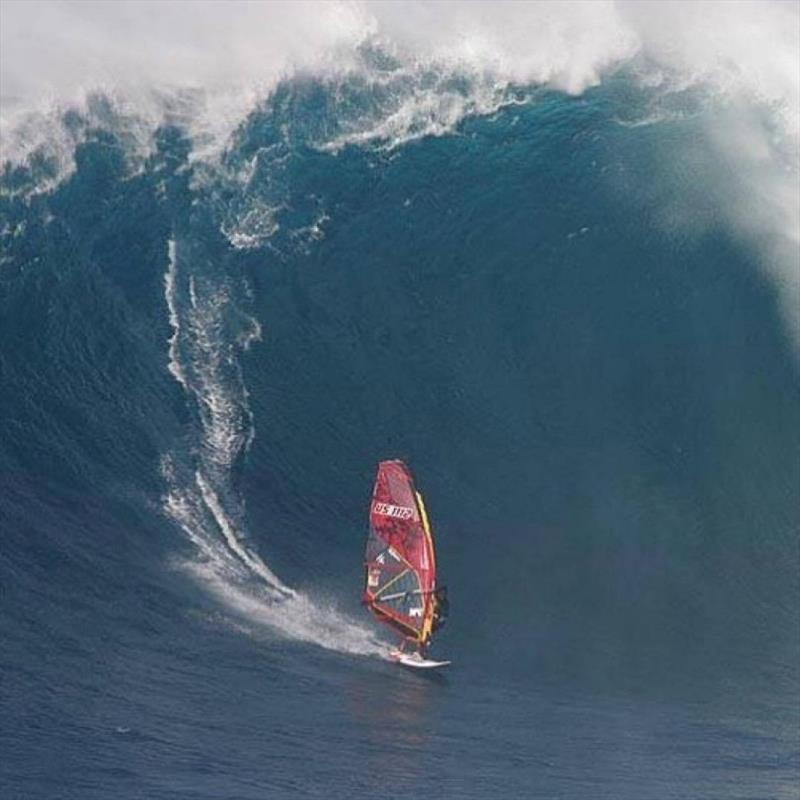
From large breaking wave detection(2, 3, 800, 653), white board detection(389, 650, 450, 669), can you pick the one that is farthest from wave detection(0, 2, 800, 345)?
white board detection(389, 650, 450, 669)

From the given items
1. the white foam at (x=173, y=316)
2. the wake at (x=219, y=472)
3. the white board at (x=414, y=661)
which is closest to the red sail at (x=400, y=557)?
the white board at (x=414, y=661)

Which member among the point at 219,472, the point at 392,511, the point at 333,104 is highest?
the point at 333,104

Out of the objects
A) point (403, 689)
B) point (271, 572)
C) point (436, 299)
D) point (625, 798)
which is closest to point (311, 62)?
point (436, 299)

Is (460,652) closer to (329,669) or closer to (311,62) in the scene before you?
(329,669)

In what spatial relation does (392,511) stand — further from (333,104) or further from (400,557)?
(333,104)

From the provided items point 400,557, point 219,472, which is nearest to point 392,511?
point 400,557

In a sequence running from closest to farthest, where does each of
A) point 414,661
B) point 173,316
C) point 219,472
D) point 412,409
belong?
1. point 414,661
2. point 219,472
3. point 412,409
4. point 173,316

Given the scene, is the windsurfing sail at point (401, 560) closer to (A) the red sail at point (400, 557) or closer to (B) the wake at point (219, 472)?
(A) the red sail at point (400, 557)
